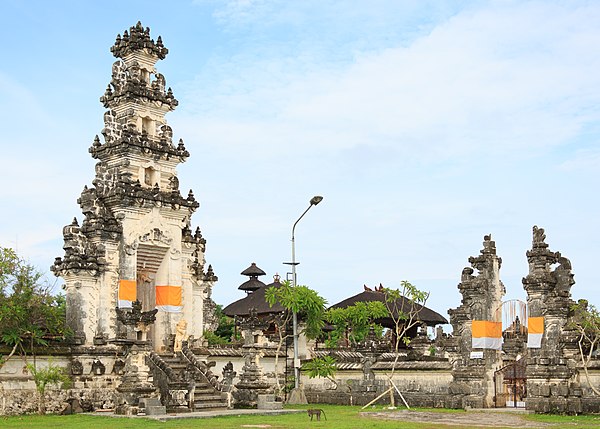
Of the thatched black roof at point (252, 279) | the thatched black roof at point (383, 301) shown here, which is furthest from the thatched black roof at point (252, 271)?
the thatched black roof at point (383, 301)

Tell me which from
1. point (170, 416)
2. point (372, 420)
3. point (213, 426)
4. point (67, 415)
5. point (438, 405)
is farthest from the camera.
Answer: point (438, 405)

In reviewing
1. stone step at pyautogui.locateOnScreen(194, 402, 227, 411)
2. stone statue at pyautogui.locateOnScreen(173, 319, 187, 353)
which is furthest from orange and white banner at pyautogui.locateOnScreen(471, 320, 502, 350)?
Answer: stone statue at pyautogui.locateOnScreen(173, 319, 187, 353)

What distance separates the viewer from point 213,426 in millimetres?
23750

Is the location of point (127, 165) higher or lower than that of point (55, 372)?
higher

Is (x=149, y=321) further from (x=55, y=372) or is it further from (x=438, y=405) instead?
(x=438, y=405)

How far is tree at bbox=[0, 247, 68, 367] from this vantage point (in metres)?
28.5

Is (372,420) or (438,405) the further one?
(438,405)

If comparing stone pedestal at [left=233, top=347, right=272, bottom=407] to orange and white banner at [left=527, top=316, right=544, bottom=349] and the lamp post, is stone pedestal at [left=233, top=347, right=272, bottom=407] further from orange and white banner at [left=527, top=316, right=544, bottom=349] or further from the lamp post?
orange and white banner at [left=527, top=316, right=544, bottom=349]

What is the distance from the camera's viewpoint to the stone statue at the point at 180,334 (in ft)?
113

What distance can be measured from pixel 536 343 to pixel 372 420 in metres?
6.79

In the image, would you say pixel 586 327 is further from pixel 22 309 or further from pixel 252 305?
pixel 252 305

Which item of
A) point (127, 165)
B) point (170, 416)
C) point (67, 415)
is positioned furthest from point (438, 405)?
point (127, 165)

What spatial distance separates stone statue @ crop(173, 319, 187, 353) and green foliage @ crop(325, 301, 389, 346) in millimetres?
8167

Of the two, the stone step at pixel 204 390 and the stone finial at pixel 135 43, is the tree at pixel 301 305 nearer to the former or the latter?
the stone step at pixel 204 390
